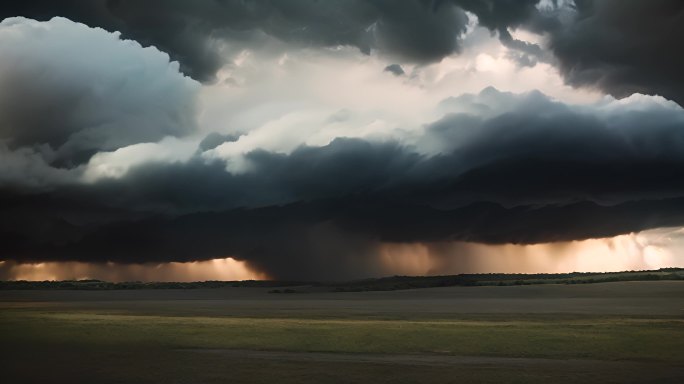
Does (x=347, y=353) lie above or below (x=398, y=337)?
below

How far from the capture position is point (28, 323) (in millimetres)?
62031

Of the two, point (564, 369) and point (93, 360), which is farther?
point (93, 360)

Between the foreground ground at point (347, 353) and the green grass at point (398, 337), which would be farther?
the green grass at point (398, 337)

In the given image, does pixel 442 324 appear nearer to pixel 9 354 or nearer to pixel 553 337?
pixel 553 337

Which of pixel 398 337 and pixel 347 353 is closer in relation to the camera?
pixel 347 353

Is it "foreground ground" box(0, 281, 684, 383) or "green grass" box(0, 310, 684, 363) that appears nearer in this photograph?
"foreground ground" box(0, 281, 684, 383)

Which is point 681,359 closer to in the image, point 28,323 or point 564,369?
point 564,369

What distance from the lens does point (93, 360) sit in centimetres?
3572

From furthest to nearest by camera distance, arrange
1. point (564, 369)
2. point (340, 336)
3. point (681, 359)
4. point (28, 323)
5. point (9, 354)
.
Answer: point (28, 323) < point (340, 336) < point (9, 354) < point (681, 359) < point (564, 369)

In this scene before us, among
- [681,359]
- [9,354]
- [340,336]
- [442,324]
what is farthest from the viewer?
[442,324]

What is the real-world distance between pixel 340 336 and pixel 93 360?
59.9 ft

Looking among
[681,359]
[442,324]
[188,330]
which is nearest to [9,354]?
[188,330]

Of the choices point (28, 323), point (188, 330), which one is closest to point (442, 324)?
point (188, 330)

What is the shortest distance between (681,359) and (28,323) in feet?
184
